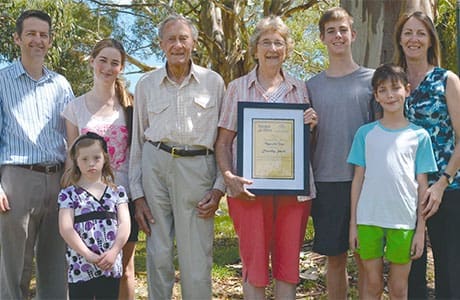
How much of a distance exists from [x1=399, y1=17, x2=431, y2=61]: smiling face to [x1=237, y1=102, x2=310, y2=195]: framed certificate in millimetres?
752

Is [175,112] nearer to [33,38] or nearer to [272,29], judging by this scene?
[272,29]

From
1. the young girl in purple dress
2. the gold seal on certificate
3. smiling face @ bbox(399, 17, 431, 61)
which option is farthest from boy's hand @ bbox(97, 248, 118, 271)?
smiling face @ bbox(399, 17, 431, 61)

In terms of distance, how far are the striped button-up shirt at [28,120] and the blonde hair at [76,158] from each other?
0.42m

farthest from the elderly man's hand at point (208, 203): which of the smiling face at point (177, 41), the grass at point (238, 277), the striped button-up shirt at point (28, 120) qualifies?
the grass at point (238, 277)

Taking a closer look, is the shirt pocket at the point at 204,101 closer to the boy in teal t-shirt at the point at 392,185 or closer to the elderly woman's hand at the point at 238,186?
the elderly woman's hand at the point at 238,186

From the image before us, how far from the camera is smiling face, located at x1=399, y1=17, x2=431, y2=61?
154 inches

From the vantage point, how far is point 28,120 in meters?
4.25

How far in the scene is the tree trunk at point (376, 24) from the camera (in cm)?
569

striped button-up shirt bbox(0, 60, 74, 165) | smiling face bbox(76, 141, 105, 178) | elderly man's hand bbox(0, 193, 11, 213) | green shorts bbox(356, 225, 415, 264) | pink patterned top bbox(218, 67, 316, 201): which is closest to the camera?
green shorts bbox(356, 225, 415, 264)

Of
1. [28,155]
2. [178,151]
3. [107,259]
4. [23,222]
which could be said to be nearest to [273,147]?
[178,151]

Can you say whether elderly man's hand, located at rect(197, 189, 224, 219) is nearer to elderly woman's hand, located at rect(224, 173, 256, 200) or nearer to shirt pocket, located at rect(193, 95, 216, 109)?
elderly woman's hand, located at rect(224, 173, 256, 200)

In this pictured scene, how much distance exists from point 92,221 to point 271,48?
1.54m

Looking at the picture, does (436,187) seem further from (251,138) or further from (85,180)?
(85,180)

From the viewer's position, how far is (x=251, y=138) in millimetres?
3945
